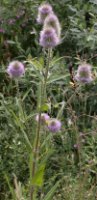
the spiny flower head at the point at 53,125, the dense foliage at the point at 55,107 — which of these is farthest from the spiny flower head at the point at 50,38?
the spiny flower head at the point at 53,125

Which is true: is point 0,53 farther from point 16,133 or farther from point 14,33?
point 16,133

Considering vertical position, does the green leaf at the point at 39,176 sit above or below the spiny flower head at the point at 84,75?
below

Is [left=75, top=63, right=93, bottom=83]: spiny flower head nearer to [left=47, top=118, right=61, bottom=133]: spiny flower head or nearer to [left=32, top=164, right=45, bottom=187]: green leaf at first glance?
[left=47, top=118, right=61, bottom=133]: spiny flower head

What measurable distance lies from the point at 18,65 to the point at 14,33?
193cm

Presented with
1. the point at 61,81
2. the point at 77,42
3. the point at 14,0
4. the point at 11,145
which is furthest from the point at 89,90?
the point at 14,0

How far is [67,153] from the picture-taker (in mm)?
2592

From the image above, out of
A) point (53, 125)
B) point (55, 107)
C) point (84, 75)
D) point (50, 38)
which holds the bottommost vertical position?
point (55, 107)

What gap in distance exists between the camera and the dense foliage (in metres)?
1.93

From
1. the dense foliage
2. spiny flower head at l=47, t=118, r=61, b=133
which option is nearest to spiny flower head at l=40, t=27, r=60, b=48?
the dense foliage

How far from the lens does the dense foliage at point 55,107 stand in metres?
1.93

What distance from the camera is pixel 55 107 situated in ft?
8.31

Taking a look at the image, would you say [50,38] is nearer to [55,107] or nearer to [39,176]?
[39,176]

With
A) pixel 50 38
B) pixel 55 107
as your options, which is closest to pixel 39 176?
pixel 50 38

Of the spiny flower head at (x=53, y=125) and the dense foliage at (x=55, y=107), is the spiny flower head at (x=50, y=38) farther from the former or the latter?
the spiny flower head at (x=53, y=125)
